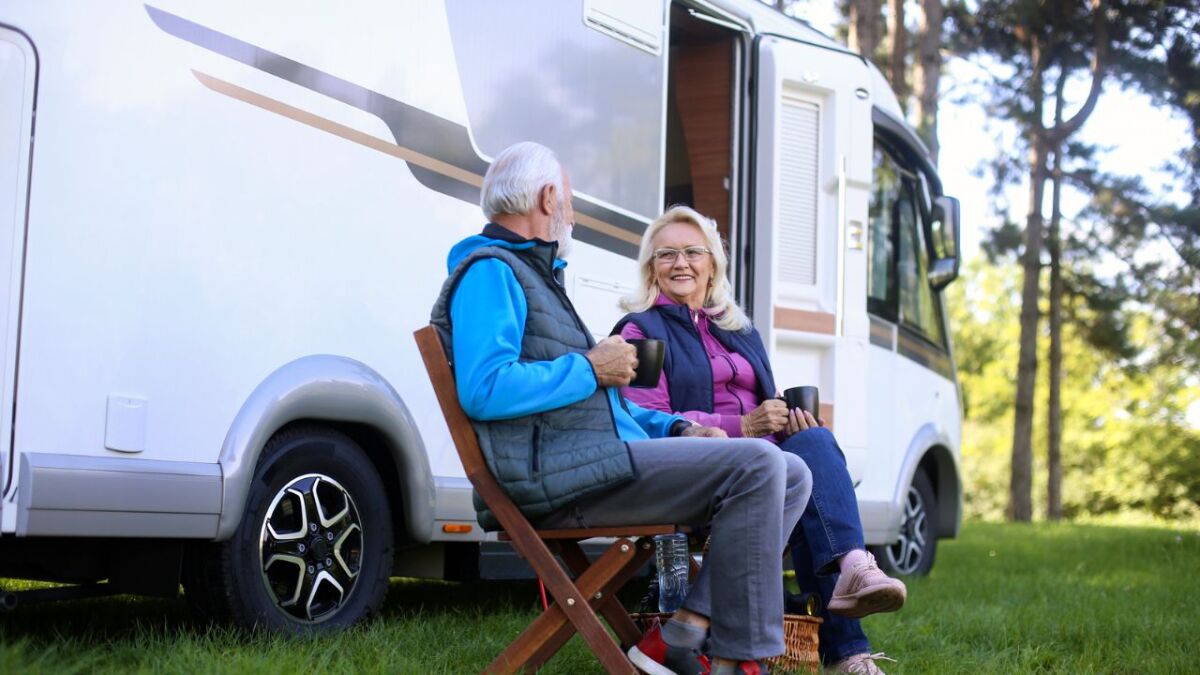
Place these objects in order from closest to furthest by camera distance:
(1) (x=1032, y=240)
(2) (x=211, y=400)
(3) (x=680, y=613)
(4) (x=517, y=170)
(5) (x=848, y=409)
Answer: (3) (x=680, y=613)
(4) (x=517, y=170)
(2) (x=211, y=400)
(5) (x=848, y=409)
(1) (x=1032, y=240)

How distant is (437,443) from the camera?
421cm

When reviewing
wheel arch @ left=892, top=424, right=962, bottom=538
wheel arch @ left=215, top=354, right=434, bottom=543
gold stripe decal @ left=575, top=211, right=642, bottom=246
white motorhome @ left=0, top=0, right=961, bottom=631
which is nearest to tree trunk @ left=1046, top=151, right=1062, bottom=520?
wheel arch @ left=892, top=424, right=962, bottom=538

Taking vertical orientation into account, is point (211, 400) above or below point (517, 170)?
below

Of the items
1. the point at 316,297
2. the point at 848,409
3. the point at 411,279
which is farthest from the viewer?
the point at 848,409

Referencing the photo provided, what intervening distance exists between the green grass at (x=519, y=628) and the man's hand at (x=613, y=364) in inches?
35.0

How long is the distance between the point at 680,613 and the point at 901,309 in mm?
4177

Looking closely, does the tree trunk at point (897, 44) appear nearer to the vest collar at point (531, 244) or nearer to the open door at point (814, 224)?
the open door at point (814, 224)

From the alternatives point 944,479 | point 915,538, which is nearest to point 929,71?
point 944,479

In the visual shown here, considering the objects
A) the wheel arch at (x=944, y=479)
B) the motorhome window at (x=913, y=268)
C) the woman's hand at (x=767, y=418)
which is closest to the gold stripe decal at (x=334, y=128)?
the woman's hand at (x=767, y=418)

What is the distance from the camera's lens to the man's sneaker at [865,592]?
11.0 feet

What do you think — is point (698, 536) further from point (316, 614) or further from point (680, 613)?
point (316, 614)

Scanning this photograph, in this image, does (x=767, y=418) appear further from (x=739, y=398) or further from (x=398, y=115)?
(x=398, y=115)

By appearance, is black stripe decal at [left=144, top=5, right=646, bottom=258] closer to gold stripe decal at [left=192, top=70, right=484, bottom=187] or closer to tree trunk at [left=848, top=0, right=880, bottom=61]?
gold stripe decal at [left=192, top=70, right=484, bottom=187]

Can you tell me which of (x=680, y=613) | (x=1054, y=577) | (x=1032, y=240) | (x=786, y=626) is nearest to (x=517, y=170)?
(x=680, y=613)
